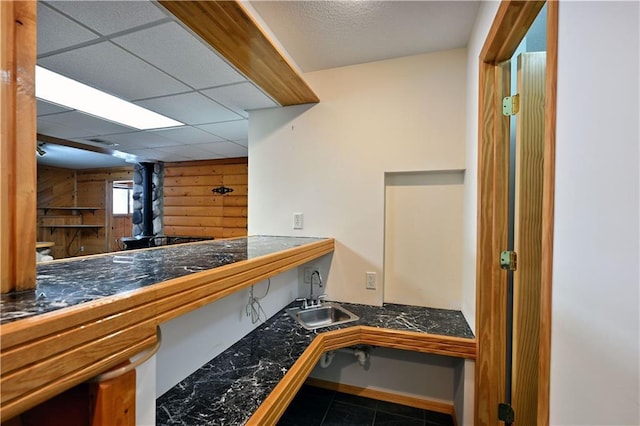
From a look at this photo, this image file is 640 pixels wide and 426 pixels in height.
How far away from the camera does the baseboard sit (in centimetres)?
197

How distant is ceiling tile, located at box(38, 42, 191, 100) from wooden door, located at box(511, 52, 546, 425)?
211cm

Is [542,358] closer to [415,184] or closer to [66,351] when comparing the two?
[66,351]

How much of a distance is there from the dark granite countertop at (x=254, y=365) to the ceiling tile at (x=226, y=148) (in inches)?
102

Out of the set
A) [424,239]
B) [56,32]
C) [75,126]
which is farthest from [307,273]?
[75,126]

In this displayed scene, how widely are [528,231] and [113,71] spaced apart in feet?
8.35

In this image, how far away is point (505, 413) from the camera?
57.9 inches

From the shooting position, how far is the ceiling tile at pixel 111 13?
47.0 inches

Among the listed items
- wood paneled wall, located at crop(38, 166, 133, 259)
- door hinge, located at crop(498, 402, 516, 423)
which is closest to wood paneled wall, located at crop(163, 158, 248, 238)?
wood paneled wall, located at crop(38, 166, 133, 259)

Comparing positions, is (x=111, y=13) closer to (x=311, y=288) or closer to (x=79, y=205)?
(x=311, y=288)

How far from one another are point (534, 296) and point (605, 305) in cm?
92

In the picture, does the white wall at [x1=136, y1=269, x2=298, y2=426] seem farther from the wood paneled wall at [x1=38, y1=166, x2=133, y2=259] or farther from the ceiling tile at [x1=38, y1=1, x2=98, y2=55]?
the wood paneled wall at [x1=38, y1=166, x2=133, y2=259]

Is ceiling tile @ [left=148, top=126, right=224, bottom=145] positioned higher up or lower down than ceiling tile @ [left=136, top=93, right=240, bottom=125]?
higher up

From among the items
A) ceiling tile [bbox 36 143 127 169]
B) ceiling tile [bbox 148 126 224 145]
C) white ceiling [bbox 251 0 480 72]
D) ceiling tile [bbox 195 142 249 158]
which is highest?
white ceiling [bbox 251 0 480 72]

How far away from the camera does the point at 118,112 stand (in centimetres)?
265
